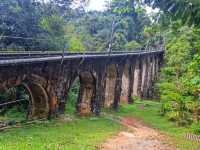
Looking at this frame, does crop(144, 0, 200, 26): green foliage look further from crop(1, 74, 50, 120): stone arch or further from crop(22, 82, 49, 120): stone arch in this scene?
crop(22, 82, 49, 120): stone arch

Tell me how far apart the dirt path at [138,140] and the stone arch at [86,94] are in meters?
3.42

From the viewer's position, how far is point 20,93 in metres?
27.6

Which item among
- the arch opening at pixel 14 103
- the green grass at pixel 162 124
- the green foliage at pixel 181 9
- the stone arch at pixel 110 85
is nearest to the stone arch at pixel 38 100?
the arch opening at pixel 14 103

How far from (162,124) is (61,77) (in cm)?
953

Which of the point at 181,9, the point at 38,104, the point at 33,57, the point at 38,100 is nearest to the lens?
the point at 181,9

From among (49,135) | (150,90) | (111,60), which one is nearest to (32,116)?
(49,135)

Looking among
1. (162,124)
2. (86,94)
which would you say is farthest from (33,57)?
(162,124)

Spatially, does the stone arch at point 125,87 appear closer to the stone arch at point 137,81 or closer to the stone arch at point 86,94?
the stone arch at point 137,81

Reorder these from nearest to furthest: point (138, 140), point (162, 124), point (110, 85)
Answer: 1. point (138, 140)
2. point (162, 124)
3. point (110, 85)

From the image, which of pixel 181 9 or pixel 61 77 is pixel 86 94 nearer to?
pixel 61 77

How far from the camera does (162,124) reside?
28.2 meters

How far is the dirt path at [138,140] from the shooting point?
709 inches

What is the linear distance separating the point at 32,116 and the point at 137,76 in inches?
1039

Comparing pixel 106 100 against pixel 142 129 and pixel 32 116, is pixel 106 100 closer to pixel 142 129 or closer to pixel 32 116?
pixel 142 129
